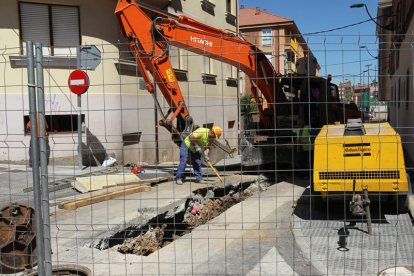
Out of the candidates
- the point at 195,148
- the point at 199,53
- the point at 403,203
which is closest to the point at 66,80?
the point at 199,53

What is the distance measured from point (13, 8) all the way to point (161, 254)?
9210 mm

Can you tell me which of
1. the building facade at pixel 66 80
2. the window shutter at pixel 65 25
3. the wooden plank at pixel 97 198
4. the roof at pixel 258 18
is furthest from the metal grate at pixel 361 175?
the roof at pixel 258 18

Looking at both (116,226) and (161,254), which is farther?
(116,226)

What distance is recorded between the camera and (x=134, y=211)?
7027 millimetres

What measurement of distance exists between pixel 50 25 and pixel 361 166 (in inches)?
378

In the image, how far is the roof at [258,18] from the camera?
159ft

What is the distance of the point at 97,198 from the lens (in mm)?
7734

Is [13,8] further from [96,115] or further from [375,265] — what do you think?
[375,265]

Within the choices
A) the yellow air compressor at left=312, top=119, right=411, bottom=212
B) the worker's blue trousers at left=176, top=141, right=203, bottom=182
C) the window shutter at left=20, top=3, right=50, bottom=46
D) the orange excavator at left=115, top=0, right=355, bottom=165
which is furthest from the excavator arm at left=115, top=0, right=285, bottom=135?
the yellow air compressor at left=312, top=119, right=411, bottom=212

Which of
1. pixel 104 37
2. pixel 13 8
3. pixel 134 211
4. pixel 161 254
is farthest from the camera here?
pixel 104 37

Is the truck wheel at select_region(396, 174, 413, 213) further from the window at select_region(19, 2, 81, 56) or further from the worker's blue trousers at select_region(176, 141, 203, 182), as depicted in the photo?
the window at select_region(19, 2, 81, 56)

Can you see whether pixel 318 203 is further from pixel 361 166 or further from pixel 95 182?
pixel 95 182

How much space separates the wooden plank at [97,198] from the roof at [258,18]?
4152 centimetres

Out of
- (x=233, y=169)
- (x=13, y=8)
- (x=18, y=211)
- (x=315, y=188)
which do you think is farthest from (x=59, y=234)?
(x=13, y=8)
